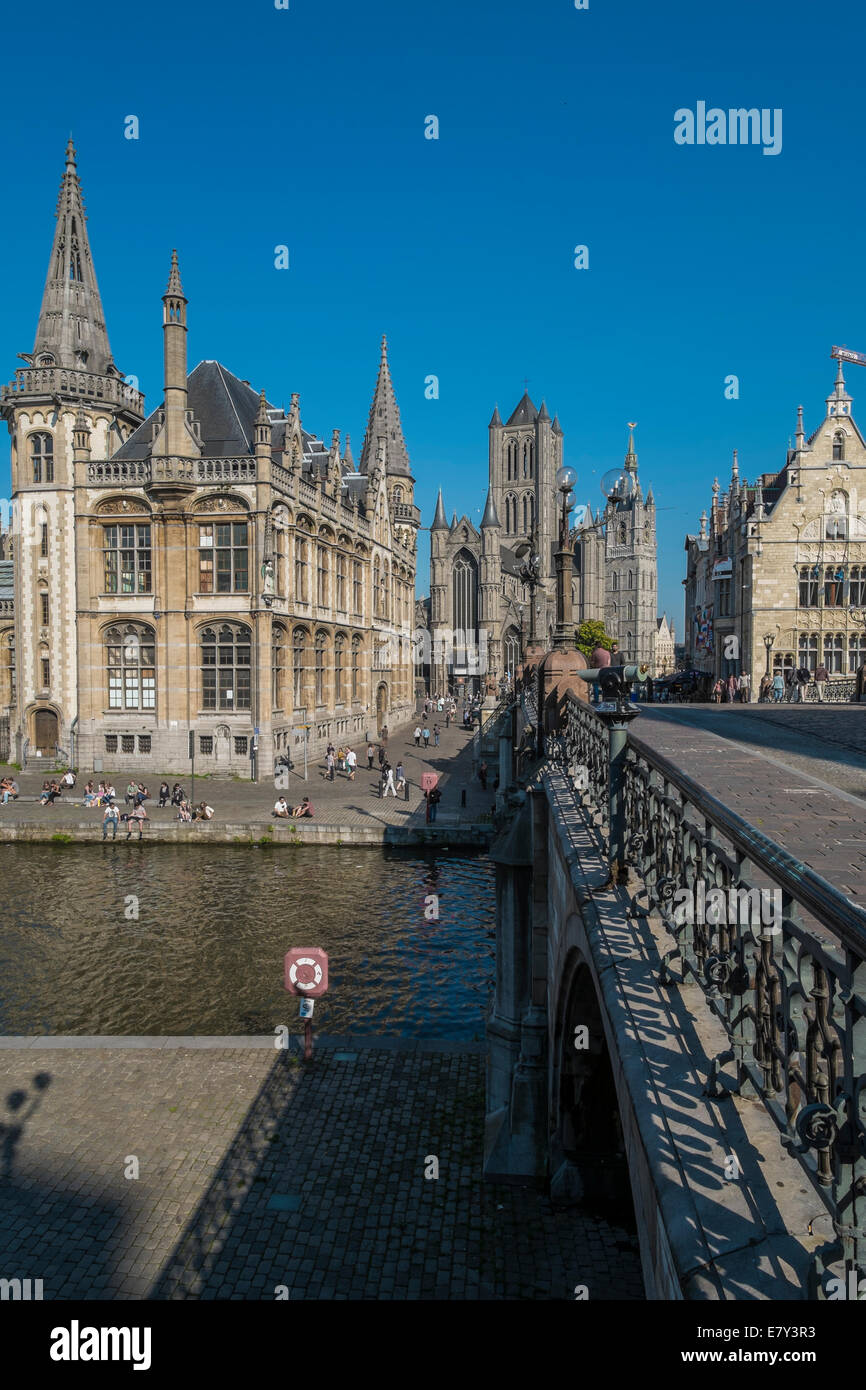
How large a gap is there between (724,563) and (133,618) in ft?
92.6

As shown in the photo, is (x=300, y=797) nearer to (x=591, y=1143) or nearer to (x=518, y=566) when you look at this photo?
(x=591, y=1143)

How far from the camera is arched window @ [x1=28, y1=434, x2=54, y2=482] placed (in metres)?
39.7

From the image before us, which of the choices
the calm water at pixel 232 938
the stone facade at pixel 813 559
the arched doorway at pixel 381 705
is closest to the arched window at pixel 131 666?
the calm water at pixel 232 938

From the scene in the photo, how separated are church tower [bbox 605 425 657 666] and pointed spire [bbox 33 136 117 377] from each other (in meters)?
98.5

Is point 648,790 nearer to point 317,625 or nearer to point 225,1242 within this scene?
point 225,1242

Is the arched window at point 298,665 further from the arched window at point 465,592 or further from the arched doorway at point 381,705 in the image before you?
the arched window at point 465,592

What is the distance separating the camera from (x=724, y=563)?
4231cm

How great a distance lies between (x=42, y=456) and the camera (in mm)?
39688

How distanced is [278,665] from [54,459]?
47.2 ft

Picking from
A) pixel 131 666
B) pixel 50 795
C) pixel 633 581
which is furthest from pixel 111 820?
pixel 633 581

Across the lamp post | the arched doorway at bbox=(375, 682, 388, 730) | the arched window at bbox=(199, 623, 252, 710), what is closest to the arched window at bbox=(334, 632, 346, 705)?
the arched doorway at bbox=(375, 682, 388, 730)

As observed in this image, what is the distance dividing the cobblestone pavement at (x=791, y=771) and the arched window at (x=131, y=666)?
90.7 feet

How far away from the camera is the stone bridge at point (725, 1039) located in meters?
2.36
